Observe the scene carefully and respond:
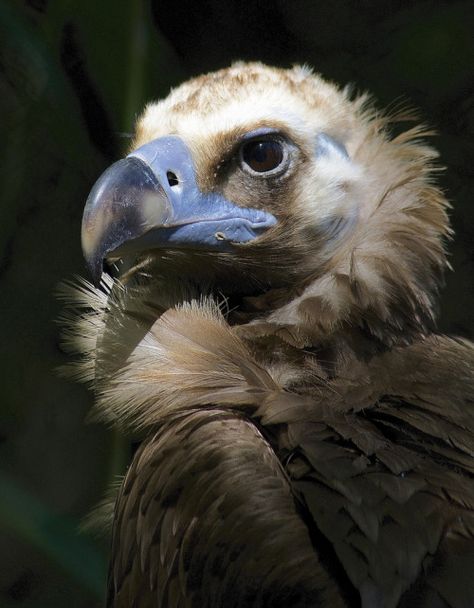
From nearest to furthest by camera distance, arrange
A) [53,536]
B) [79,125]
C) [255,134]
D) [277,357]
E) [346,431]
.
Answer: [346,431], [277,357], [255,134], [53,536], [79,125]

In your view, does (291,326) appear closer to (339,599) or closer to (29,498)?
(339,599)

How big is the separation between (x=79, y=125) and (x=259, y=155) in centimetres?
117

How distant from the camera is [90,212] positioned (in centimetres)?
133

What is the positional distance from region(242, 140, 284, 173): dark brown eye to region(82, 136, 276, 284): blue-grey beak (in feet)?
0.23

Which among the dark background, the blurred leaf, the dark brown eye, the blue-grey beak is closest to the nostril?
the blue-grey beak

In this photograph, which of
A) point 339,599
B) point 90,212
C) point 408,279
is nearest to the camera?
point 339,599

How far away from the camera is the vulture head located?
1423mm

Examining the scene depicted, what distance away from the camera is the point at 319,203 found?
5.05 feet

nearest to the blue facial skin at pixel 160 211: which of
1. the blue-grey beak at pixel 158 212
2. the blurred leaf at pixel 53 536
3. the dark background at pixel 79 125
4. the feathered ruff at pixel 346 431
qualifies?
the blue-grey beak at pixel 158 212

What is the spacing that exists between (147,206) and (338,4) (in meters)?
1.49

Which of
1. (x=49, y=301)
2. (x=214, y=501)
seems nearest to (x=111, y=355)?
(x=214, y=501)

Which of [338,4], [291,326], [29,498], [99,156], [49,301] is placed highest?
[338,4]

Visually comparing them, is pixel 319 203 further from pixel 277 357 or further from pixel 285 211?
pixel 277 357

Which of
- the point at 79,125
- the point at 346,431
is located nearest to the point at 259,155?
the point at 346,431
